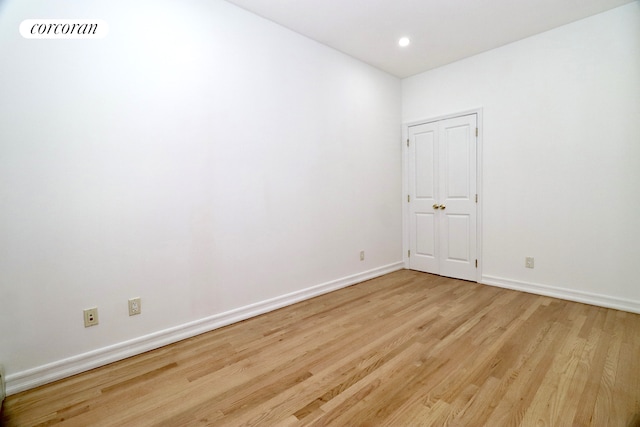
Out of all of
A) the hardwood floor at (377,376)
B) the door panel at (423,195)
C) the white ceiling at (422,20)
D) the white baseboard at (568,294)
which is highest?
the white ceiling at (422,20)

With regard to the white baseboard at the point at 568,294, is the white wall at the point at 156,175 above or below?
above

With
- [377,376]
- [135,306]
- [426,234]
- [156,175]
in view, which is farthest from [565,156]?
[135,306]

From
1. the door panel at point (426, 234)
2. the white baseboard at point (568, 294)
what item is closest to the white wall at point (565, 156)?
the white baseboard at point (568, 294)

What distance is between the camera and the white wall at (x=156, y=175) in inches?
69.6

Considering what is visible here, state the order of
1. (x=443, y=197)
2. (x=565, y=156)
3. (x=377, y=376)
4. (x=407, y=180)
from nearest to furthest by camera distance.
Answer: (x=377, y=376), (x=565, y=156), (x=443, y=197), (x=407, y=180)

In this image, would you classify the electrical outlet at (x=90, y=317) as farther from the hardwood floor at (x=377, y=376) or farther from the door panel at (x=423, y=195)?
the door panel at (x=423, y=195)

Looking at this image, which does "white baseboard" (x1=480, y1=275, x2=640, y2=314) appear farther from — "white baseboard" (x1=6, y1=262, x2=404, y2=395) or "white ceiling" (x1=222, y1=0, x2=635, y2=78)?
"white ceiling" (x1=222, y1=0, x2=635, y2=78)

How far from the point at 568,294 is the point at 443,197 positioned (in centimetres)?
170

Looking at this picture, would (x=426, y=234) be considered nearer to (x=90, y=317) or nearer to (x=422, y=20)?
(x=422, y=20)

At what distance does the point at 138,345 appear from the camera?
214cm

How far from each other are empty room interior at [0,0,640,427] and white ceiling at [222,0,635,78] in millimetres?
27

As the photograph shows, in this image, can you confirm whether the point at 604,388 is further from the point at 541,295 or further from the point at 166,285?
the point at 166,285

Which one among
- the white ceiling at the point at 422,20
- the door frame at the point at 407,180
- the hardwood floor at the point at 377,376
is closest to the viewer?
the hardwood floor at the point at 377,376

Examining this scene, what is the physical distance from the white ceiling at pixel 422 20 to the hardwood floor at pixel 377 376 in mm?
2849
